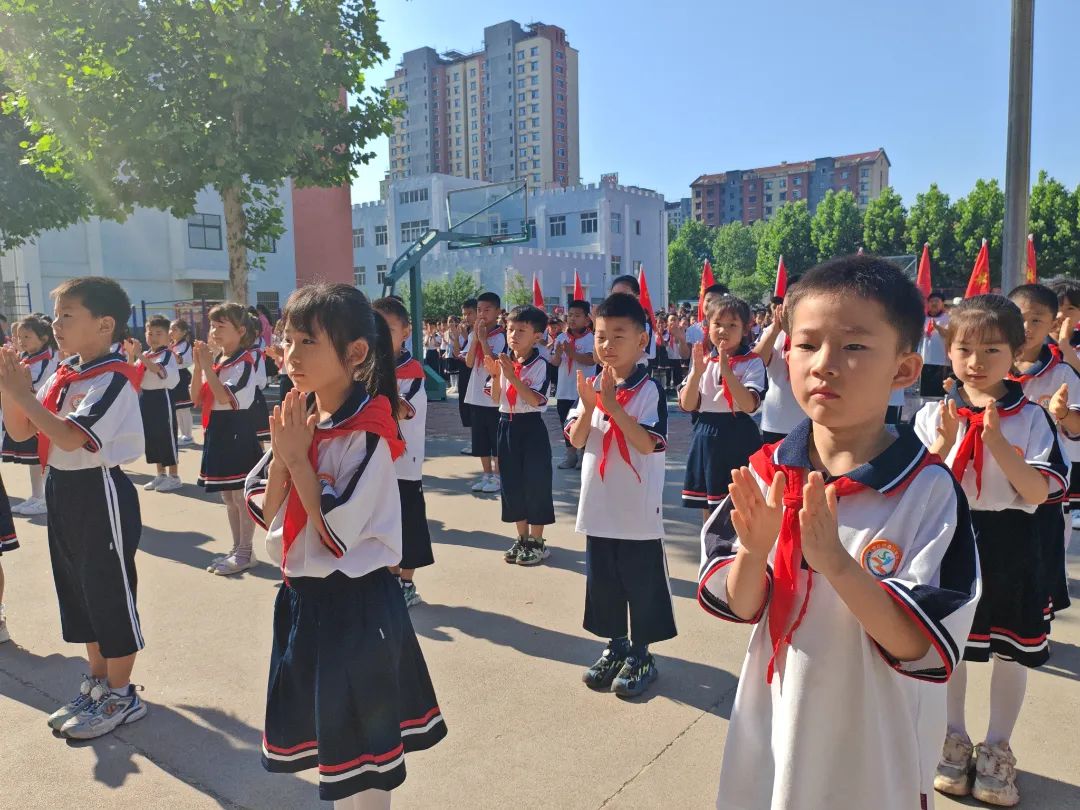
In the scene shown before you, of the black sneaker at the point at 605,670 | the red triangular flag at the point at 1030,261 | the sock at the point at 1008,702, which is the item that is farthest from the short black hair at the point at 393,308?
the red triangular flag at the point at 1030,261

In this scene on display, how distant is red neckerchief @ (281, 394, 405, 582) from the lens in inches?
80.9

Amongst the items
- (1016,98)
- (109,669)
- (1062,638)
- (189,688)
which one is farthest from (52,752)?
(1016,98)

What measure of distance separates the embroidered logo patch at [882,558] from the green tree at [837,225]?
1521 inches

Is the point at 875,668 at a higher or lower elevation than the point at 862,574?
lower

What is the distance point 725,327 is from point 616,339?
5.06 ft

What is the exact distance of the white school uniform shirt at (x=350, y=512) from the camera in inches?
78.7

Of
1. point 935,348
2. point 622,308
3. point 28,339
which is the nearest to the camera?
point 622,308

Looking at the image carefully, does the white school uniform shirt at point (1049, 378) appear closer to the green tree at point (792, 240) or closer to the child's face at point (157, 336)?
the child's face at point (157, 336)

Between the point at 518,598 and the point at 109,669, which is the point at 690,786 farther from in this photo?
the point at 109,669

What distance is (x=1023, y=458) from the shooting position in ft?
8.13

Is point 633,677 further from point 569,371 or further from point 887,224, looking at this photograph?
point 887,224

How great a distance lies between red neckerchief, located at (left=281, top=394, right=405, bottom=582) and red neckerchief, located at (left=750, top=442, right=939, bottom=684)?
103 cm

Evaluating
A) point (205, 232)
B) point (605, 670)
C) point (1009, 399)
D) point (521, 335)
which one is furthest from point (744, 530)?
point (205, 232)

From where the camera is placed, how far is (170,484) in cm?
749
